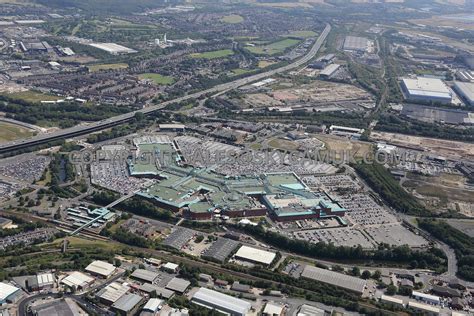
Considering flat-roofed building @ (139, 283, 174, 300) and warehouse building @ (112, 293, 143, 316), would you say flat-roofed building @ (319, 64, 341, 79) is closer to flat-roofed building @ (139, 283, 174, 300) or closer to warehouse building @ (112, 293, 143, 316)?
flat-roofed building @ (139, 283, 174, 300)

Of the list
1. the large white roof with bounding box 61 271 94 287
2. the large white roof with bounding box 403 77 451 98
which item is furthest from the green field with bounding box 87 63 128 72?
the large white roof with bounding box 61 271 94 287

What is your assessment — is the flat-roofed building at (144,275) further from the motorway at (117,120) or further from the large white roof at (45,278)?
the motorway at (117,120)

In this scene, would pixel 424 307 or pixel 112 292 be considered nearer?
pixel 112 292

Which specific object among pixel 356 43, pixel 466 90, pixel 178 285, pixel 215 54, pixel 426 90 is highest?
pixel 356 43

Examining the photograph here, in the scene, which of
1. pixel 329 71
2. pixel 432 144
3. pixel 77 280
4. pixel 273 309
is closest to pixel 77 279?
pixel 77 280

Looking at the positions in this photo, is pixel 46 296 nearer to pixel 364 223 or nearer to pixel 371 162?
pixel 364 223

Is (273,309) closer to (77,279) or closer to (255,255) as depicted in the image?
(255,255)
